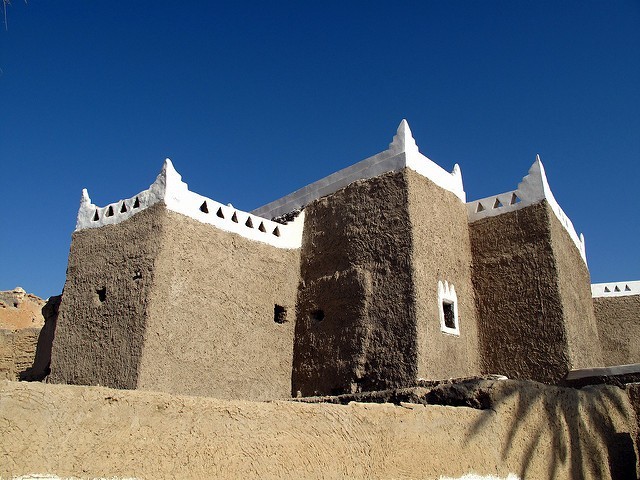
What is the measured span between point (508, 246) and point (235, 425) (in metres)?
8.89

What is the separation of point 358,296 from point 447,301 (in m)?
1.69

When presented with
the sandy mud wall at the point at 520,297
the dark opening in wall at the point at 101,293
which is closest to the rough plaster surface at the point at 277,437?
the sandy mud wall at the point at 520,297

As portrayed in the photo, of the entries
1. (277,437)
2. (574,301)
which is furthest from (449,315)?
(277,437)

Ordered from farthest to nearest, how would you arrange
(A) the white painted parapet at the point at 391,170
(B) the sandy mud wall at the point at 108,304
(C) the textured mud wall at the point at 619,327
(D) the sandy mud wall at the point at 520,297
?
(C) the textured mud wall at the point at 619,327 → (A) the white painted parapet at the point at 391,170 → (D) the sandy mud wall at the point at 520,297 → (B) the sandy mud wall at the point at 108,304

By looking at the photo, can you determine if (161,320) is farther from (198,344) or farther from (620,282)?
(620,282)

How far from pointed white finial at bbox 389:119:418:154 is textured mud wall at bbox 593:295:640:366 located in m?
7.32

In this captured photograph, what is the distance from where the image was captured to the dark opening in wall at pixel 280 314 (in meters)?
11.3

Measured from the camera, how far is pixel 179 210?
9.90m

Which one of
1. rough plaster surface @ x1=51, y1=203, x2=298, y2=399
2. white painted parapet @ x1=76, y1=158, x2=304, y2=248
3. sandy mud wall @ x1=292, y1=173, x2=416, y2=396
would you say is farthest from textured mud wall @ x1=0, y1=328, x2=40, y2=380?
sandy mud wall @ x1=292, y1=173, x2=416, y2=396

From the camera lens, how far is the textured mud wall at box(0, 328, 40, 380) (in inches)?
549

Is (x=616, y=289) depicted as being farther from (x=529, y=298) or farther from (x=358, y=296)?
(x=358, y=296)

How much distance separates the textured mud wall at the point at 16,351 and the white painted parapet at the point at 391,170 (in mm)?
7182

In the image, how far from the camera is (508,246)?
11.5 metres

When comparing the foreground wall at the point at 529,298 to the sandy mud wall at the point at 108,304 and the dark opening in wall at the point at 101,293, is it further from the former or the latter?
the dark opening in wall at the point at 101,293
